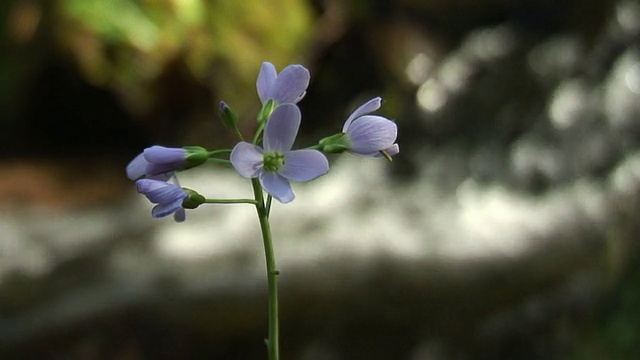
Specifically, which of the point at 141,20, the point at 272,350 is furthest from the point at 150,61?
the point at 272,350

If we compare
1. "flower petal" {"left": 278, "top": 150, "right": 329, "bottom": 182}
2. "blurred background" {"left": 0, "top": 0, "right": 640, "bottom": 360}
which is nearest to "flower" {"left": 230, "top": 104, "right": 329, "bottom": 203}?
"flower petal" {"left": 278, "top": 150, "right": 329, "bottom": 182}

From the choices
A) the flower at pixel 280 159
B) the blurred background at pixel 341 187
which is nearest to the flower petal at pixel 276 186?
the flower at pixel 280 159

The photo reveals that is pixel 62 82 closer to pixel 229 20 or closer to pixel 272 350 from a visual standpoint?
pixel 229 20

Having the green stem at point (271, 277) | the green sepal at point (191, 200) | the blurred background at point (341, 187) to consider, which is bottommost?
the green stem at point (271, 277)

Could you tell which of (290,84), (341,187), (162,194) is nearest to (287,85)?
(290,84)

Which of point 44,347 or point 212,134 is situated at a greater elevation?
point 212,134

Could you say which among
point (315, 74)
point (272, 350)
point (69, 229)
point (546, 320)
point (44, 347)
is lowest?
point (272, 350)

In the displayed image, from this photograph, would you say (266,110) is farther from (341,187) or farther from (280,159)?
(341,187)

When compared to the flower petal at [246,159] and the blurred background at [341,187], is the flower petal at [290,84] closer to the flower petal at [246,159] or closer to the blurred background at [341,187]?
the flower petal at [246,159]
